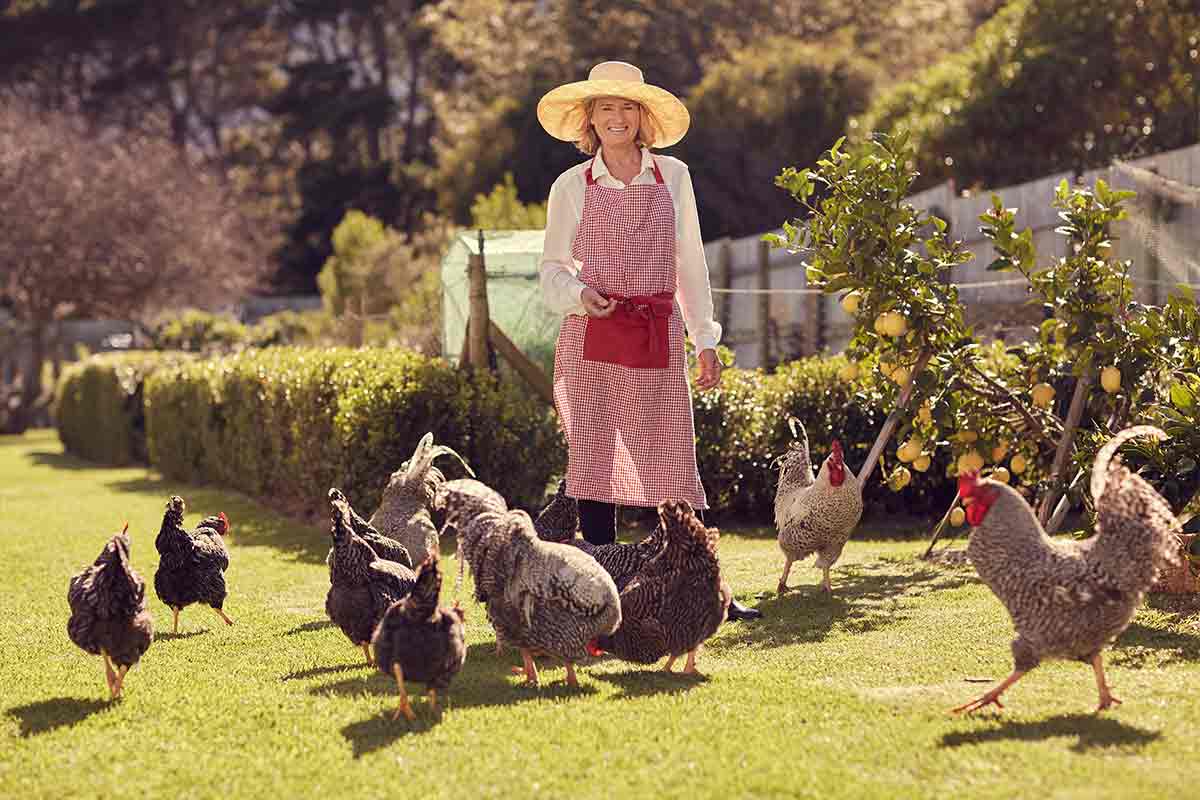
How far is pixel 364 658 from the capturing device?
6.39 m

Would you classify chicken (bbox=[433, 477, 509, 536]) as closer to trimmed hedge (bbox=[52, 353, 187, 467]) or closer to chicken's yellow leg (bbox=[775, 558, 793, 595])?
chicken's yellow leg (bbox=[775, 558, 793, 595])

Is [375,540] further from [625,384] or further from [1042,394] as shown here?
[1042,394]

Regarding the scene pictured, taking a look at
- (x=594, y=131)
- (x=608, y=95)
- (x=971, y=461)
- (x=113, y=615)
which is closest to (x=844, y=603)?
(x=971, y=461)

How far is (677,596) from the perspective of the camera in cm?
564

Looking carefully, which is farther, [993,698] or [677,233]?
[677,233]

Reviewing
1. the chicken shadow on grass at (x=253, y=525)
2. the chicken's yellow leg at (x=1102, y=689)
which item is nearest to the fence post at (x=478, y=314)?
the chicken shadow on grass at (x=253, y=525)

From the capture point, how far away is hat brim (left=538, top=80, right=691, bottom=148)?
21.8ft

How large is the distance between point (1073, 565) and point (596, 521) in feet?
8.20

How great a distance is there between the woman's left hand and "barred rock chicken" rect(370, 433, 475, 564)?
4.88ft

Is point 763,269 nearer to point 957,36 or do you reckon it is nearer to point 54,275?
point 957,36

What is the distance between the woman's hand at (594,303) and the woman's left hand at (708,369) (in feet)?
1.82

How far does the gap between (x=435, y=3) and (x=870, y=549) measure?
3839cm

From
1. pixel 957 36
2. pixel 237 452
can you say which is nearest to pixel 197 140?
pixel 957 36

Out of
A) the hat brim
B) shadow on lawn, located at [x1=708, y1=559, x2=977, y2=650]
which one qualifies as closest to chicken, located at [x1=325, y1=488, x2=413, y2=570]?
shadow on lawn, located at [x1=708, y1=559, x2=977, y2=650]
